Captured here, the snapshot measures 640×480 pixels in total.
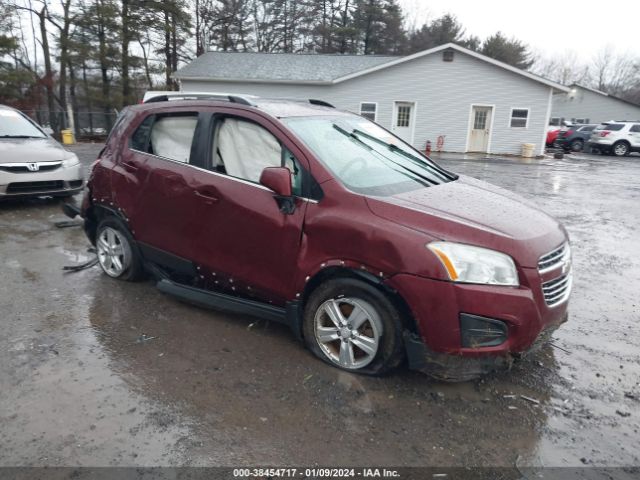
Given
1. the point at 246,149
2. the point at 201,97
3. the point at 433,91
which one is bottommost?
the point at 246,149

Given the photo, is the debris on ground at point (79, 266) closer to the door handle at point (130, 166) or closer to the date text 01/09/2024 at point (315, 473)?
the door handle at point (130, 166)

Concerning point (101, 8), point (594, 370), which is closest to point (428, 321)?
point (594, 370)

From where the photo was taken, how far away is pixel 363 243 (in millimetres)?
3043

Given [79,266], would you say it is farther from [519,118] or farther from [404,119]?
[519,118]

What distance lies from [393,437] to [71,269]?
4.16 meters

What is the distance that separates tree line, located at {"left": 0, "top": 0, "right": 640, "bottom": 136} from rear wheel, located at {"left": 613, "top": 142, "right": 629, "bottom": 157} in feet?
65.4

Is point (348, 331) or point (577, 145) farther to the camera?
point (577, 145)

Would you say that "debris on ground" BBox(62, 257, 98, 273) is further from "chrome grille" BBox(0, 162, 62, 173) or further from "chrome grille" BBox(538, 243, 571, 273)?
"chrome grille" BBox(538, 243, 571, 273)

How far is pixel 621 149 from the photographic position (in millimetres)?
25703

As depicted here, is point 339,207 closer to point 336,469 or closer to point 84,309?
point 336,469

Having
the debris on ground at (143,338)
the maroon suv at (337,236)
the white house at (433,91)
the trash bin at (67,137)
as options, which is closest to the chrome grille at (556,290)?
the maroon suv at (337,236)

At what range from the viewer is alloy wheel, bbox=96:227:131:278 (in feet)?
15.5

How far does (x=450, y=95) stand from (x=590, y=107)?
25419mm

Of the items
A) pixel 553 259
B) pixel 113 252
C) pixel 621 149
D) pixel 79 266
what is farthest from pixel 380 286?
pixel 621 149
